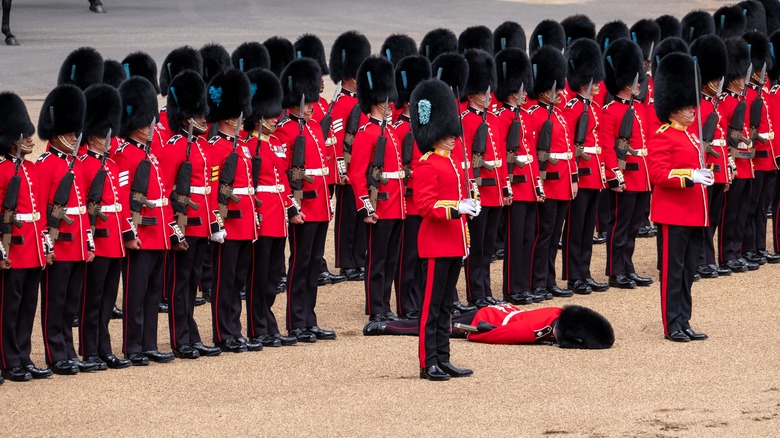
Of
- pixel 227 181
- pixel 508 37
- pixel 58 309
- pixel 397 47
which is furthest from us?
pixel 508 37

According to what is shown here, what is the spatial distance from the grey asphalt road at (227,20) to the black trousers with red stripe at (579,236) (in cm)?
876

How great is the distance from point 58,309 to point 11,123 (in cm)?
94

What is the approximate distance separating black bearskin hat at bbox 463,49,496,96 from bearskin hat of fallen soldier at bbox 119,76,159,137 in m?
2.09

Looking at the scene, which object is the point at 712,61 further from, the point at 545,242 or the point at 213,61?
the point at 213,61

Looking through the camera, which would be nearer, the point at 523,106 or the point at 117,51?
the point at 523,106

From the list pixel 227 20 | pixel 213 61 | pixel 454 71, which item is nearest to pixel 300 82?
pixel 454 71

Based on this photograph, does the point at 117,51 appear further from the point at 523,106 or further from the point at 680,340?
the point at 680,340

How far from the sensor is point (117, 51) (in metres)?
19.7

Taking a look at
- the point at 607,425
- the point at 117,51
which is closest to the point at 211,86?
the point at 607,425

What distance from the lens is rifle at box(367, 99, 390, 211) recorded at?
29.8ft

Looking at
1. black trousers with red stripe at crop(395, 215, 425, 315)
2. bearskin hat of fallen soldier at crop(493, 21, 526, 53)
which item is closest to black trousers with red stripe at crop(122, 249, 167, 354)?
black trousers with red stripe at crop(395, 215, 425, 315)

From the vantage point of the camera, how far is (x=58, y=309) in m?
7.89

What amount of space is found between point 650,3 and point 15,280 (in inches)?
853

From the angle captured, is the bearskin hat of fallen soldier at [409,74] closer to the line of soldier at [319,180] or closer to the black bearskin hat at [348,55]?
the line of soldier at [319,180]
